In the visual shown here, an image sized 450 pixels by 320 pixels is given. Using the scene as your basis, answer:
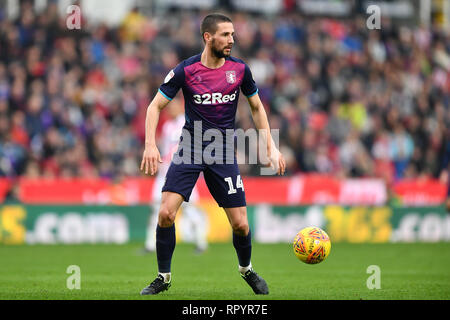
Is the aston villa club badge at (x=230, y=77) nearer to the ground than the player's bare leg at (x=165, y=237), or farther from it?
farther from it

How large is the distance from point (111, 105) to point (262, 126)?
12.2m

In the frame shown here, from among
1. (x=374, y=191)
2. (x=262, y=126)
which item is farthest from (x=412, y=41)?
(x=262, y=126)

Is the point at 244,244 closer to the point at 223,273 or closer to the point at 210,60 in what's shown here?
the point at 210,60

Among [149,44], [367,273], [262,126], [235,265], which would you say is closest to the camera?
[262,126]

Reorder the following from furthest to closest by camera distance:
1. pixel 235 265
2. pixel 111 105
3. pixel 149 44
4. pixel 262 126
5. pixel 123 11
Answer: pixel 123 11 < pixel 149 44 < pixel 111 105 < pixel 235 265 < pixel 262 126

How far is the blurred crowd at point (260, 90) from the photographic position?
64.4 feet

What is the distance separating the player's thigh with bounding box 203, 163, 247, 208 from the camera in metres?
8.71

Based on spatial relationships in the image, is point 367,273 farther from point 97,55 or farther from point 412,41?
point 412,41

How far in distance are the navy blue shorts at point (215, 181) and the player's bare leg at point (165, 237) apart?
0.11 metres

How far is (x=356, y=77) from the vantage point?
83.0 feet

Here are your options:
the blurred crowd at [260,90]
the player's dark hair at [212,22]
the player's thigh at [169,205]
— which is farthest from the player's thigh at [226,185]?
the blurred crowd at [260,90]

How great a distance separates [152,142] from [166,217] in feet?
2.67

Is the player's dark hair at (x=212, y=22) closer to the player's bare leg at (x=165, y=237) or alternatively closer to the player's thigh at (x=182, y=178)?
the player's thigh at (x=182, y=178)

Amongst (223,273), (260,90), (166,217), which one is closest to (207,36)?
(166,217)
